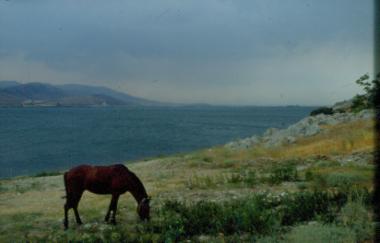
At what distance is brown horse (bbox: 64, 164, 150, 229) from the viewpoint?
12.9 m

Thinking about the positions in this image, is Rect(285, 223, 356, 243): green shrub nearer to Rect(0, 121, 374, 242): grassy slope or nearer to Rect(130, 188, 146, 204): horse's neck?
Rect(130, 188, 146, 204): horse's neck

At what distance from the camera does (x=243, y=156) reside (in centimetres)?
3219

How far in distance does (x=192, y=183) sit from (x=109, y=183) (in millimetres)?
8016

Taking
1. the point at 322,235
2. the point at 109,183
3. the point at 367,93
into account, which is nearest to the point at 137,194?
the point at 109,183

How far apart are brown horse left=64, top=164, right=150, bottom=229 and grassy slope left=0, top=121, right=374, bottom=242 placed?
2.61ft

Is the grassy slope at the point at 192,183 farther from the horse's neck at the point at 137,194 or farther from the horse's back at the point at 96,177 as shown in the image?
the horse's back at the point at 96,177

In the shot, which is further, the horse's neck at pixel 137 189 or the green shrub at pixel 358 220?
the horse's neck at pixel 137 189

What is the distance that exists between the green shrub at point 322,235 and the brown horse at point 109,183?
15.1ft

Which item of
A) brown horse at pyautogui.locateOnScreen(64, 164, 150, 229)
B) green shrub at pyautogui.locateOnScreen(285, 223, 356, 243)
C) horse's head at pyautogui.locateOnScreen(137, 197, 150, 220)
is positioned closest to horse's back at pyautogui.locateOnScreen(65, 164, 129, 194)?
brown horse at pyautogui.locateOnScreen(64, 164, 150, 229)

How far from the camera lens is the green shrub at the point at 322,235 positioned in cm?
967

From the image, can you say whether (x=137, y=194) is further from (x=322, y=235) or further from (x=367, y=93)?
(x=367, y=93)

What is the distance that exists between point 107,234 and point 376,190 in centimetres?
798

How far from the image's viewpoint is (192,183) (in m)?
20.5

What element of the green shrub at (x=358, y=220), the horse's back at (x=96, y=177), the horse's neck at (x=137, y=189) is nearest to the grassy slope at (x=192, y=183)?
the horse's neck at (x=137, y=189)
